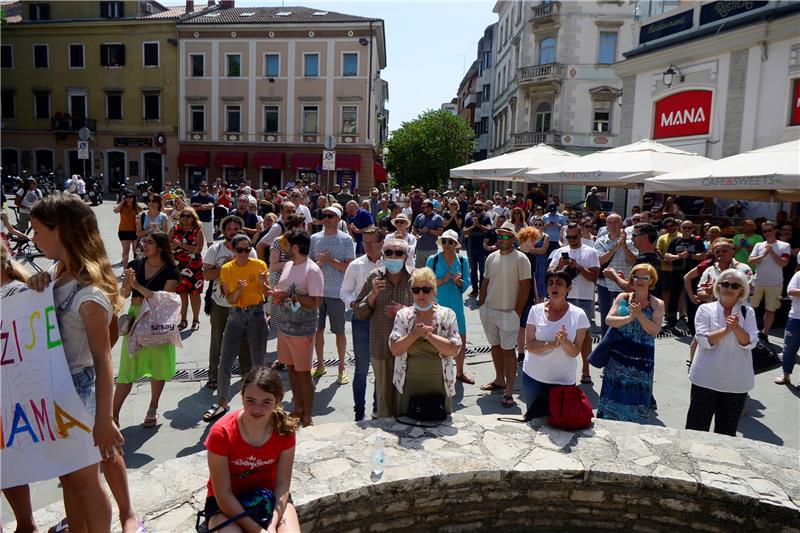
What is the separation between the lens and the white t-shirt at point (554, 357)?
455 centimetres

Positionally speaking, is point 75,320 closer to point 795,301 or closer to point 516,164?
point 795,301

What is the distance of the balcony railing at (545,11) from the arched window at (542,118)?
16.0 ft

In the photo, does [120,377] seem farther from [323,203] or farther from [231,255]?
[323,203]

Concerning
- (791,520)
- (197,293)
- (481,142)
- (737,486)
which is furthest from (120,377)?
(481,142)

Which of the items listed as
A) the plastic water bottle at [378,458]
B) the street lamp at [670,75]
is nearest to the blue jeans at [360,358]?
the plastic water bottle at [378,458]

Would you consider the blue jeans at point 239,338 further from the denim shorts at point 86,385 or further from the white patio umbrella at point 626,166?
the white patio umbrella at point 626,166

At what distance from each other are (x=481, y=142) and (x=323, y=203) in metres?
46.2

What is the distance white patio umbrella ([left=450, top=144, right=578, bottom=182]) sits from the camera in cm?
1419

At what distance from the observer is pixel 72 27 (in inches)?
1463

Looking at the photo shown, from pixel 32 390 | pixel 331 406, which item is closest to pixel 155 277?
pixel 331 406

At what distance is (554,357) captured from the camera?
15.0 ft

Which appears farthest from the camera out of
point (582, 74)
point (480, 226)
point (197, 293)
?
point (582, 74)

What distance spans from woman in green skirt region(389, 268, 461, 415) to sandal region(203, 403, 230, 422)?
1799 mm

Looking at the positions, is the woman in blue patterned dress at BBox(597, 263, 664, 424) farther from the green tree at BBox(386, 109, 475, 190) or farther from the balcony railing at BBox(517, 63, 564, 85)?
the green tree at BBox(386, 109, 475, 190)
